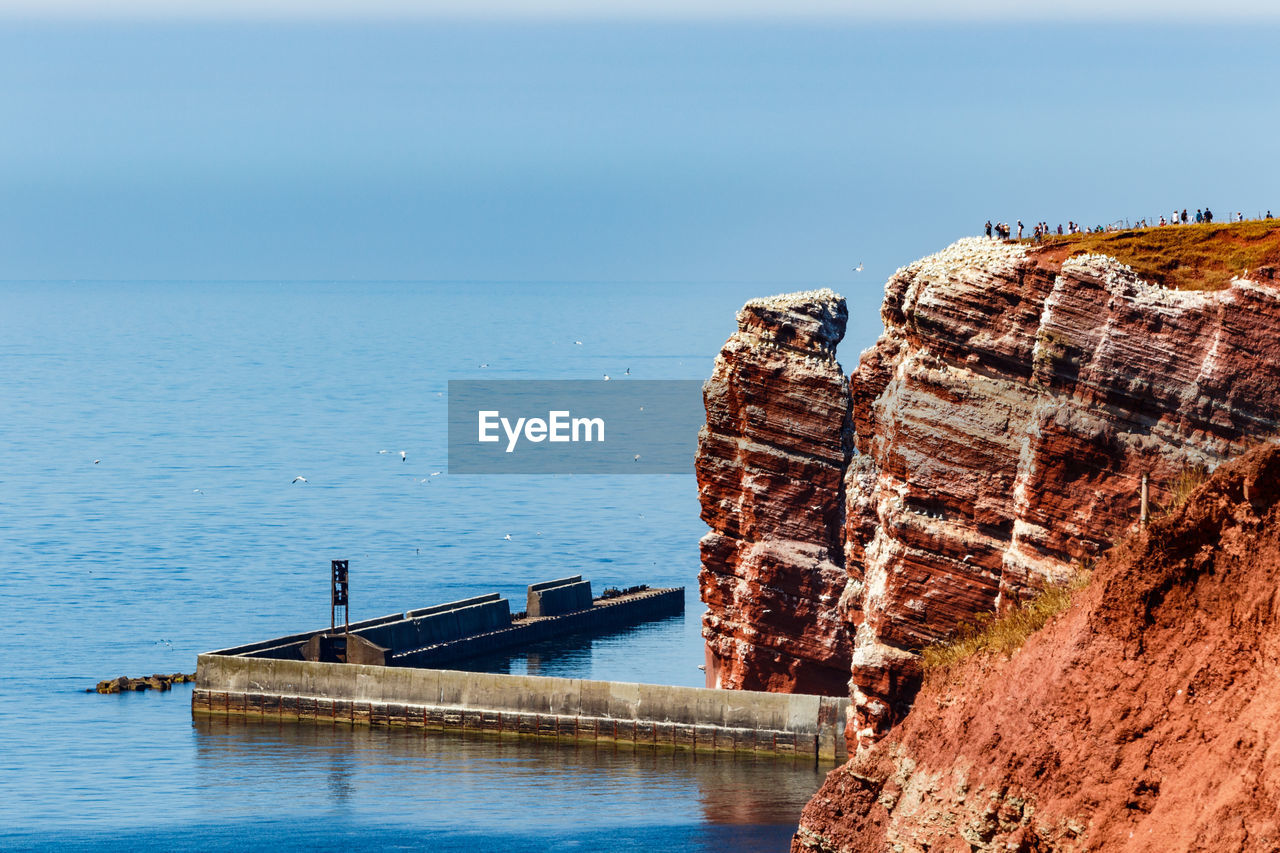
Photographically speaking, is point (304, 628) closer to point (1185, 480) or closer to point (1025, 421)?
point (1025, 421)

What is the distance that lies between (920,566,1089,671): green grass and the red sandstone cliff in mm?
692

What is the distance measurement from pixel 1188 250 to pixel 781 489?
33.3 metres

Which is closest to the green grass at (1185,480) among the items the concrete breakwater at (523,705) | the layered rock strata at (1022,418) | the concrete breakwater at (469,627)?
the layered rock strata at (1022,418)

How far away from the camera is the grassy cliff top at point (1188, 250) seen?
1176 inches

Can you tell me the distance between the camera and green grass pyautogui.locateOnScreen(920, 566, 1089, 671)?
2675 centimetres

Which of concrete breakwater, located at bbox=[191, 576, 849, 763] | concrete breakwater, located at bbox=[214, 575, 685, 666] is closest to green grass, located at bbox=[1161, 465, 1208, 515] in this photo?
concrete breakwater, located at bbox=[191, 576, 849, 763]

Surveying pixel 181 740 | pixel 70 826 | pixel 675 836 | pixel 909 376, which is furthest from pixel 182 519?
pixel 909 376

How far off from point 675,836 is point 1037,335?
1246 inches

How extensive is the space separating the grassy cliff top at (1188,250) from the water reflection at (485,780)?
30.4 m

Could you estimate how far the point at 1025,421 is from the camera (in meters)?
30.6

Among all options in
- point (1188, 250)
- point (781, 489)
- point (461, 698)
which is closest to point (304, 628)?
point (461, 698)

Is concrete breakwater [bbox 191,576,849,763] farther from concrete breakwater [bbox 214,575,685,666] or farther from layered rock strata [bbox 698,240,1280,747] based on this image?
layered rock strata [bbox 698,240,1280,747]

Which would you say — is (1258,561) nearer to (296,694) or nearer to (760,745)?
(760,745)

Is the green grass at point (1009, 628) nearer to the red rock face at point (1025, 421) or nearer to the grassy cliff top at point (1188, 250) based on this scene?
the red rock face at point (1025, 421)
